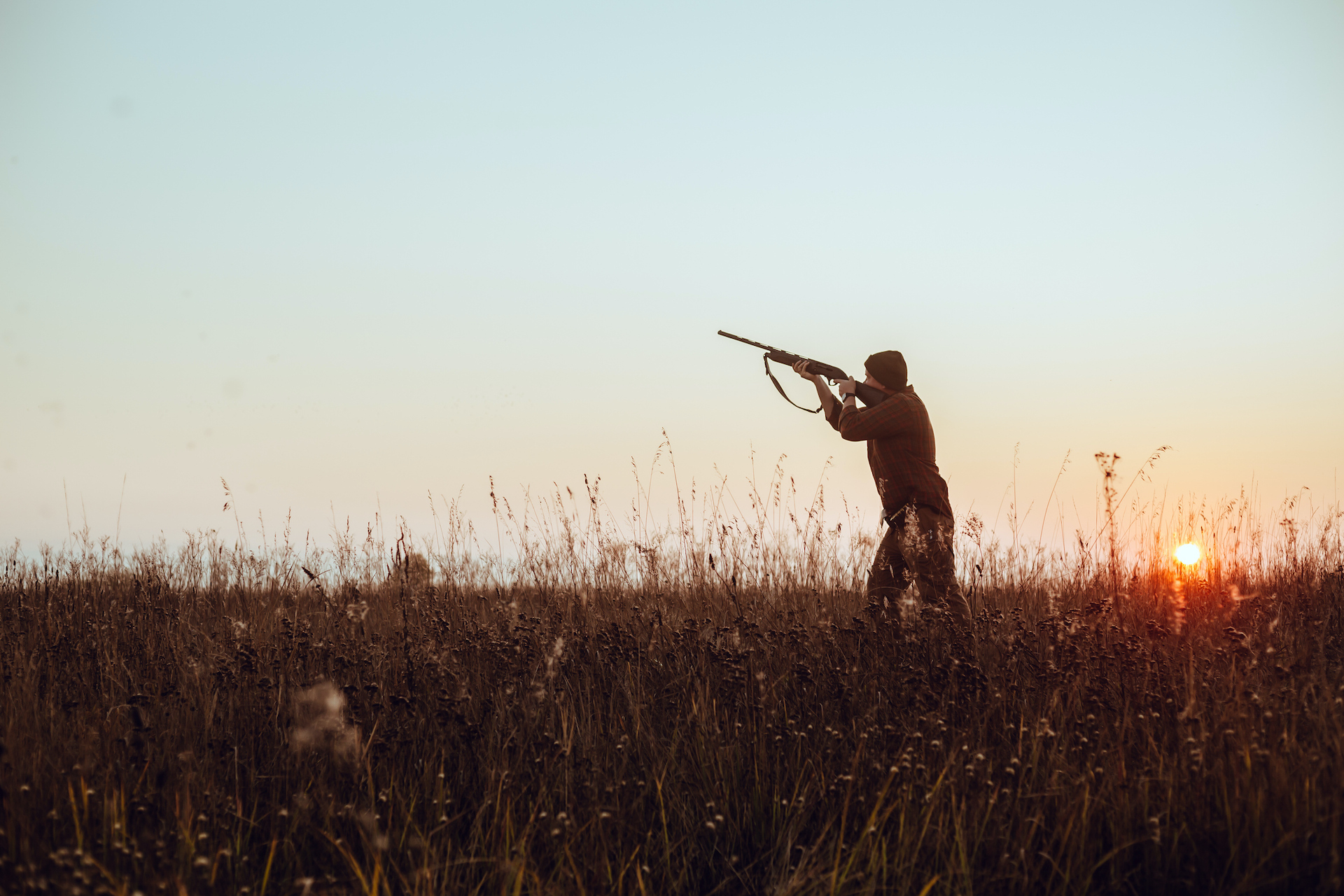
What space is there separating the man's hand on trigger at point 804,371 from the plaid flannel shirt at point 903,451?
3.59 feet

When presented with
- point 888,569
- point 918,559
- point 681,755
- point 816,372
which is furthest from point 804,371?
point 681,755

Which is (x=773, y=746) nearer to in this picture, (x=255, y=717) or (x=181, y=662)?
Answer: (x=255, y=717)

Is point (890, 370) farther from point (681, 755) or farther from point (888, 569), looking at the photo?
point (681, 755)

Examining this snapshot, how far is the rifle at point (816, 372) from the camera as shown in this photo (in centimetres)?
601

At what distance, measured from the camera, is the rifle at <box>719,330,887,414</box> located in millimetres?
6008

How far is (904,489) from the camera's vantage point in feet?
18.3

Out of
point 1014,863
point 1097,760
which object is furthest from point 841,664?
point 1014,863

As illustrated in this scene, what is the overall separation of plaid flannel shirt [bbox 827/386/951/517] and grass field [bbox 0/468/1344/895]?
1.17 meters

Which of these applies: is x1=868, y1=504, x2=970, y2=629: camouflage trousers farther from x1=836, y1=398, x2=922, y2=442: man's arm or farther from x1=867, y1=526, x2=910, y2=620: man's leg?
x1=836, y1=398, x2=922, y2=442: man's arm

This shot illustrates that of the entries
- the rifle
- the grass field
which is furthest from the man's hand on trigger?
the grass field

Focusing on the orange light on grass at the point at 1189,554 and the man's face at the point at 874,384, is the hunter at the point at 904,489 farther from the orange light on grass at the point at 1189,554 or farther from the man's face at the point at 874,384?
the orange light on grass at the point at 1189,554

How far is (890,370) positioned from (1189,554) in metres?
3.11

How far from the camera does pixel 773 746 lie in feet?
→ 9.77

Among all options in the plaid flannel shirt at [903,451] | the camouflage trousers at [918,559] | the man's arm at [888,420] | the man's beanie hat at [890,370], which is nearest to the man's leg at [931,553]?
the camouflage trousers at [918,559]
